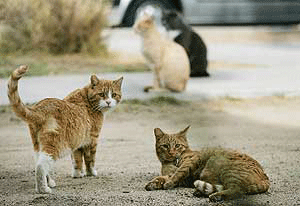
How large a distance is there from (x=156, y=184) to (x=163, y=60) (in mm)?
5213

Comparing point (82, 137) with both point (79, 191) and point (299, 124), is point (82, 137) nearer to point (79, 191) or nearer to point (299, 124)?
point (79, 191)

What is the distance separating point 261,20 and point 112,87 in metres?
13.7

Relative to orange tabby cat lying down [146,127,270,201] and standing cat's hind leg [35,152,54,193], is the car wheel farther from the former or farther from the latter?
standing cat's hind leg [35,152,54,193]

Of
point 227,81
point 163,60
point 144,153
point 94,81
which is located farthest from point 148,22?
point 94,81

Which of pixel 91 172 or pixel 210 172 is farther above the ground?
pixel 210 172

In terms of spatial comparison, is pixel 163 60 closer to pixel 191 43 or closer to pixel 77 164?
pixel 191 43

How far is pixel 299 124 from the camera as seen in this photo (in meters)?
8.48

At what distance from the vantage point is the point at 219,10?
18516 mm

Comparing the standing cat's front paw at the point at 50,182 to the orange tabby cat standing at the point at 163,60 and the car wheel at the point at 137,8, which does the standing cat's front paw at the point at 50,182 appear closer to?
the orange tabby cat standing at the point at 163,60

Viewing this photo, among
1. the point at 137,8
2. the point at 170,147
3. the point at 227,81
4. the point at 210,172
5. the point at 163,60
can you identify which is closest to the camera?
the point at 210,172

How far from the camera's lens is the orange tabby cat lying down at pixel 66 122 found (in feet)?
16.9

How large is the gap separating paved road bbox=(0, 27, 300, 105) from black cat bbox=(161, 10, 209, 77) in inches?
8.8

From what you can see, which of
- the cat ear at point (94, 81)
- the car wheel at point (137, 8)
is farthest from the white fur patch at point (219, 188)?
the car wheel at point (137, 8)

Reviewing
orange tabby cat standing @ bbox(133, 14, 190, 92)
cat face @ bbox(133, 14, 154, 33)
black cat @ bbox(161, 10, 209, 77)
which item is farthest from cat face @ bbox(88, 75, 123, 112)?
black cat @ bbox(161, 10, 209, 77)
